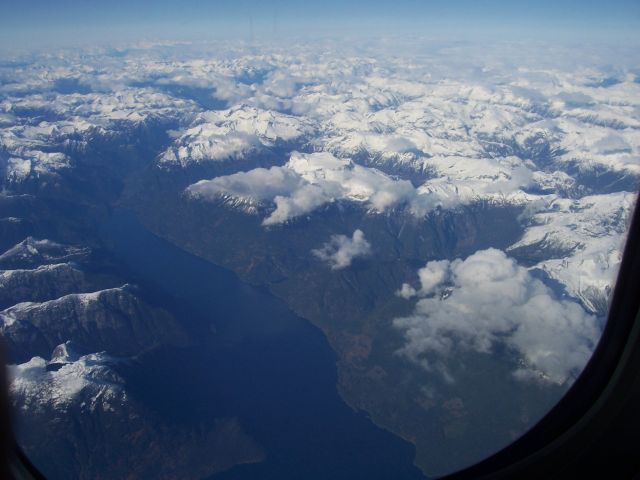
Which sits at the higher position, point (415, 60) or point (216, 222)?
point (415, 60)

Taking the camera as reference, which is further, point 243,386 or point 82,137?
point 82,137

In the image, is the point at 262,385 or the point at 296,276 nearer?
the point at 262,385

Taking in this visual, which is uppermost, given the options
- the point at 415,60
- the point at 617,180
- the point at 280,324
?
the point at 415,60

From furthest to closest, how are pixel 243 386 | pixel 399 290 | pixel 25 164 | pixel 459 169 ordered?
pixel 459 169
pixel 25 164
pixel 399 290
pixel 243 386

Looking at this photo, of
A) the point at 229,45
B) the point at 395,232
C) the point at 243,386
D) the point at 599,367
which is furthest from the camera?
the point at 229,45

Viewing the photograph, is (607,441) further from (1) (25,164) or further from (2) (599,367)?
(1) (25,164)

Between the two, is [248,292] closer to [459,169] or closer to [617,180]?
[459,169]

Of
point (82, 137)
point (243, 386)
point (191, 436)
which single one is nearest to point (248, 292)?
point (243, 386)
